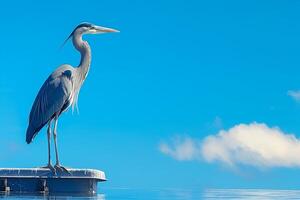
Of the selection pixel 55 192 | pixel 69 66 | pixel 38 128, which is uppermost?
pixel 69 66

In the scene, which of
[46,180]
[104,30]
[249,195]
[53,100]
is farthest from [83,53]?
[249,195]

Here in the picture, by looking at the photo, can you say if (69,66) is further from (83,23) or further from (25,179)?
(25,179)

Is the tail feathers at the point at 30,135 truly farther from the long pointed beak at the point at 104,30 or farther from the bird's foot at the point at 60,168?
the long pointed beak at the point at 104,30

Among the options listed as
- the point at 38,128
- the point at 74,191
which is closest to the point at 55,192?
the point at 74,191

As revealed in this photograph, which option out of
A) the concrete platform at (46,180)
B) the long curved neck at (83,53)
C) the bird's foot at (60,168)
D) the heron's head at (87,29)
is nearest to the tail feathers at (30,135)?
the concrete platform at (46,180)

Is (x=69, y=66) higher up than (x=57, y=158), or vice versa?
(x=69, y=66)

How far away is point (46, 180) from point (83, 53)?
5145 millimetres

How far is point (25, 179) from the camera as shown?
24.7 metres

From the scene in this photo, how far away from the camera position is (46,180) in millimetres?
24469

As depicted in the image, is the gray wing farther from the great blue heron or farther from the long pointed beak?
the long pointed beak

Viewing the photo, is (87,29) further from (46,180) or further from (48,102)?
(46,180)

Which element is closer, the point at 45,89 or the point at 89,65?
the point at 45,89

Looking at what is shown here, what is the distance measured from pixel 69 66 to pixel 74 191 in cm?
453

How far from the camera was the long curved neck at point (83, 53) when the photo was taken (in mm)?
26728
